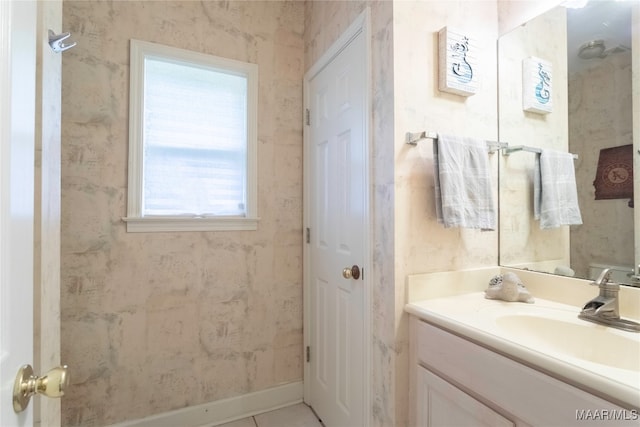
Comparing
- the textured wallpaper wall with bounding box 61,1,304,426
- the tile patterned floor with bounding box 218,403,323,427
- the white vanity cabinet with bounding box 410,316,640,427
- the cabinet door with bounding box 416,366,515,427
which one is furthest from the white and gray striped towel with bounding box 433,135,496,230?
the tile patterned floor with bounding box 218,403,323,427

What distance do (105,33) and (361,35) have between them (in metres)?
1.36

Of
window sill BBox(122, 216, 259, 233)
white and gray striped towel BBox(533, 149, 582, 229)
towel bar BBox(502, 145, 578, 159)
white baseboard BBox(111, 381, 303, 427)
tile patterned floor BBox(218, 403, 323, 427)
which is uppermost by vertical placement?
towel bar BBox(502, 145, 578, 159)

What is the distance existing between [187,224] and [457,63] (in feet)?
5.30

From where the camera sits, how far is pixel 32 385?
1.66 ft

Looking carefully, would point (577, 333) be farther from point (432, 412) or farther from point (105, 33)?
point (105, 33)

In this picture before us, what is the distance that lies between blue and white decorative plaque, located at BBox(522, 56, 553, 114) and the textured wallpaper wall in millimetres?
1295

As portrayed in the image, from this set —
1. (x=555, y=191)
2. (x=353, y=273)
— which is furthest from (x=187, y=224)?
(x=555, y=191)

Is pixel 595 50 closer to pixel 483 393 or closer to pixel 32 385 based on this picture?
pixel 483 393

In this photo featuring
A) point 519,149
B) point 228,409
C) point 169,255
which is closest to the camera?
point 519,149

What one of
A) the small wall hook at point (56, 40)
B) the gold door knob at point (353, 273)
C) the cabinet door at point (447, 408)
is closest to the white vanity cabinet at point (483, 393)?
the cabinet door at point (447, 408)

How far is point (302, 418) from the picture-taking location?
1863mm

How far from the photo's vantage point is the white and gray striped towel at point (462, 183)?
1194 mm

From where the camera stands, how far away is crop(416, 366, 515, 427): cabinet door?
0.90m

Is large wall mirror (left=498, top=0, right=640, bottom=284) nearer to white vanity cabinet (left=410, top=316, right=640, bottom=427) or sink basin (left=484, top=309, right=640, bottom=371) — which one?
sink basin (left=484, top=309, right=640, bottom=371)
